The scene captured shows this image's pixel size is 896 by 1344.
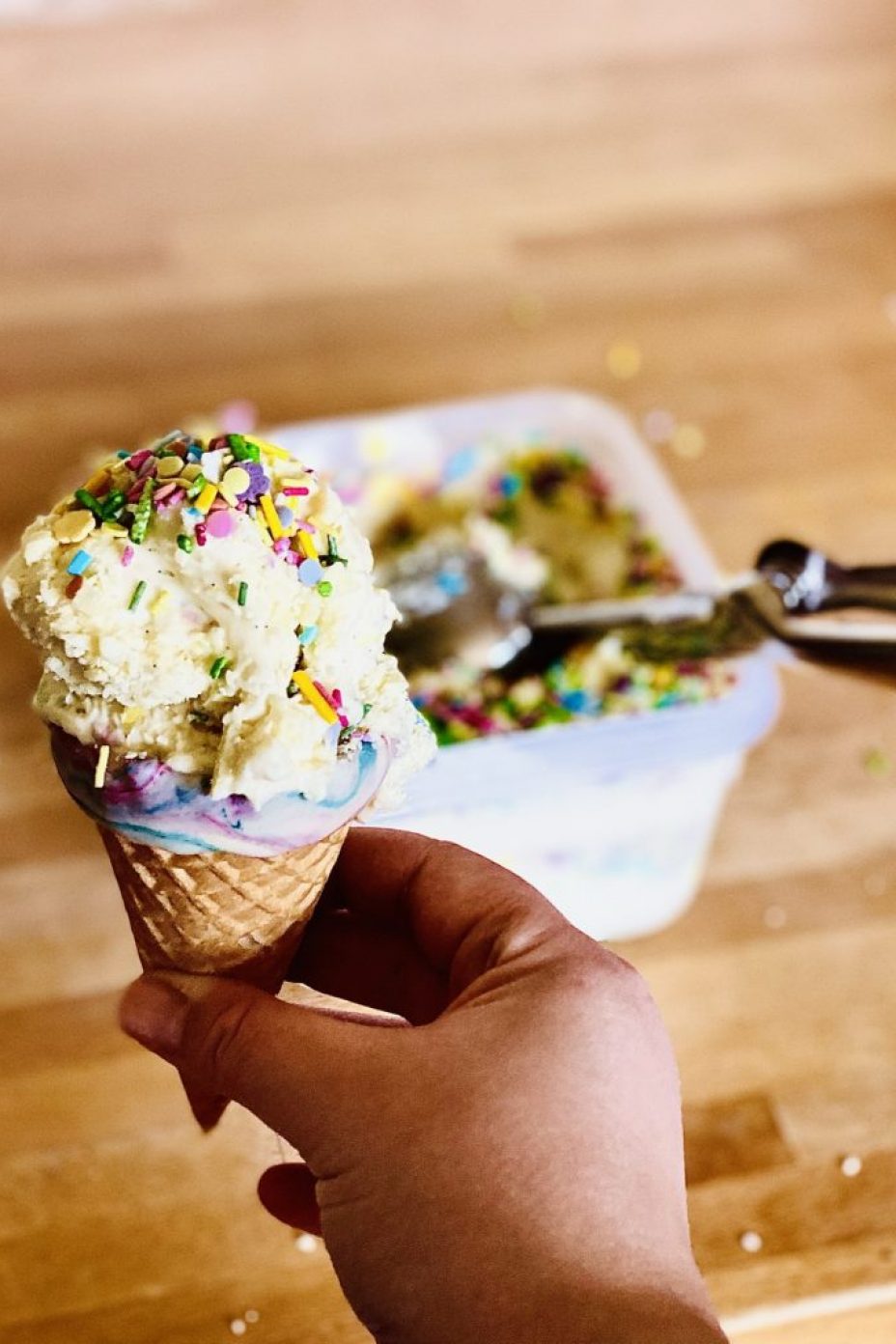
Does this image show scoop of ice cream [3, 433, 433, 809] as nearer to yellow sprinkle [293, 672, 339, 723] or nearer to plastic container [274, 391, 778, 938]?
yellow sprinkle [293, 672, 339, 723]

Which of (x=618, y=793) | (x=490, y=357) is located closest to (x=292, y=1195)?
(x=618, y=793)

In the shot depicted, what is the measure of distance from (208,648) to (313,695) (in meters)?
0.05

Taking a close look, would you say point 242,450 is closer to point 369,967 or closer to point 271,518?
point 271,518

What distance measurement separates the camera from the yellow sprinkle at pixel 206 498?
57cm

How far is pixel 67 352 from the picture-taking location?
1.71 meters

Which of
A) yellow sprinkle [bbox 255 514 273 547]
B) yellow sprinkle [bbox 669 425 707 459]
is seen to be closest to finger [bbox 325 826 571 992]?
yellow sprinkle [bbox 255 514 273 547]

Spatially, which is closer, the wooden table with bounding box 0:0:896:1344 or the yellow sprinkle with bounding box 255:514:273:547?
the yellow sprinkle with bounding box 255:514:273:547

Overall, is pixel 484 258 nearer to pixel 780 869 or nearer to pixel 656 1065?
pixel 780 869

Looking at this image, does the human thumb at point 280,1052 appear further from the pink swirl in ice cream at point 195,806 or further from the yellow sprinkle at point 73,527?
the yellow sprinkle at point 73,527

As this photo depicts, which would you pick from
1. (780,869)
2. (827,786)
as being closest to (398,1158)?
(780,869)

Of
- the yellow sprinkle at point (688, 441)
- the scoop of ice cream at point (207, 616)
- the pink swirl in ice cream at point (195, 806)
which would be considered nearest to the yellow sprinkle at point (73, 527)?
the scoop of ice cream at point (207, 616)

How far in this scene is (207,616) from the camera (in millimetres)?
594

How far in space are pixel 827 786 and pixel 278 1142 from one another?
0.82 metres

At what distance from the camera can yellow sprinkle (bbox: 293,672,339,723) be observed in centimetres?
59
